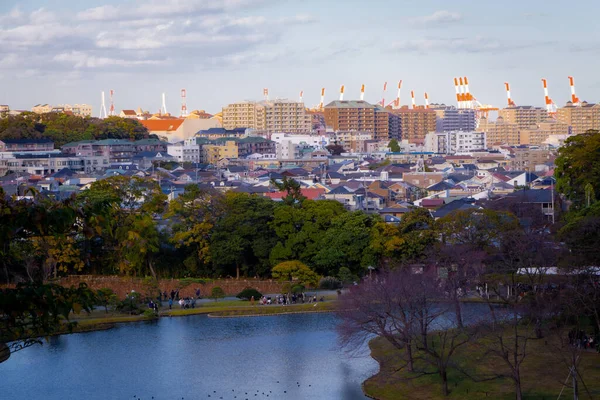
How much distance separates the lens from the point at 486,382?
8.99 metres

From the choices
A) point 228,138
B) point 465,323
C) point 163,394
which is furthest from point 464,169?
point 163,394

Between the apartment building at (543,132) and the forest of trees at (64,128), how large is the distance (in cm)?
3325

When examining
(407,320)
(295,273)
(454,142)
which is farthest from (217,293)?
(454,142)

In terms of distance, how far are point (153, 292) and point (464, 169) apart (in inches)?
1042

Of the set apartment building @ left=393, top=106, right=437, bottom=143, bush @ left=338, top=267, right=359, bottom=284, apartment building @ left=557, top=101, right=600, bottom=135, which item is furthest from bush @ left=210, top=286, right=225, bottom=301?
apartment building @ left=393, top=106, right=437, bottom=143

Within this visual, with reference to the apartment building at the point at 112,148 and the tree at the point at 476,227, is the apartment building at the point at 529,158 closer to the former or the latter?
the apartment building at the point at 112,148

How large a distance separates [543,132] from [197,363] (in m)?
61.8

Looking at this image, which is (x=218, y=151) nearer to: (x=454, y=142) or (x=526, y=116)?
(x=454, y=142)

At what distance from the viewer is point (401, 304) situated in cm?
1008

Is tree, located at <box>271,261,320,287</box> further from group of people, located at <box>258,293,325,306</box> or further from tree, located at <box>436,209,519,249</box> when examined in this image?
tree, located at <box>436,209,519,249</box>

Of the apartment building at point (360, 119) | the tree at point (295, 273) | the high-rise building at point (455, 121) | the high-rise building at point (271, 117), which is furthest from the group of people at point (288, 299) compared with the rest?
the high-rise building at point (455, 121)

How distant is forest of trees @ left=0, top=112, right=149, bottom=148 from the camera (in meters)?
39.2

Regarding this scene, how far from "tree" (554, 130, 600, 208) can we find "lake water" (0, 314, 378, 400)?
576 cm

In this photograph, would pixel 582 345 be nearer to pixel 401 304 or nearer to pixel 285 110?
pixel 401 304
